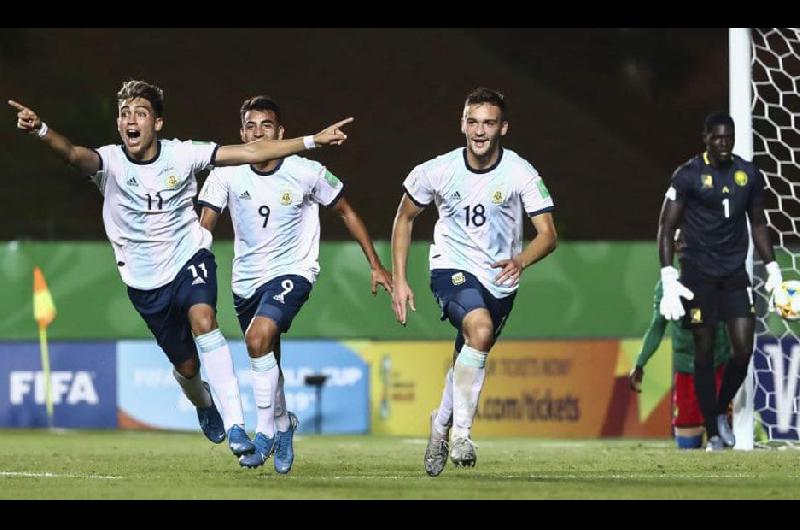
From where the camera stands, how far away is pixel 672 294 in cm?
1104

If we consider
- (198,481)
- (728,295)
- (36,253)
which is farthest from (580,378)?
(198,481)

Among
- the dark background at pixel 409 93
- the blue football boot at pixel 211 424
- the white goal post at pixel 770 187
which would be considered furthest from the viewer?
the dark background at pixel 409 93

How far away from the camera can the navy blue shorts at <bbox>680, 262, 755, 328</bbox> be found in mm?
10945

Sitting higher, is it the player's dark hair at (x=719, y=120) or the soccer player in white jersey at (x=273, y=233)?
the player's dark hair at (x=719, y=120)

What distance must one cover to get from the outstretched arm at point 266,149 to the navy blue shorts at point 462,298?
93 centimetres

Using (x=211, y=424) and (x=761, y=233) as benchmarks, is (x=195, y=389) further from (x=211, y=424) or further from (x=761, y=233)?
(x=761, y=233)

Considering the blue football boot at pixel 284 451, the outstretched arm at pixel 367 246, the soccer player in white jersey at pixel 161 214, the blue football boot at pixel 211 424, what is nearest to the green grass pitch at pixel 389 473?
the blue football boot at pixel 284 451

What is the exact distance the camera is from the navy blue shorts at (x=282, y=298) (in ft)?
30.2

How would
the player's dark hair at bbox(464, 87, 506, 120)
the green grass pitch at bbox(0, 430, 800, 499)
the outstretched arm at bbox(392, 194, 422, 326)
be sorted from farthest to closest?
the outstretched arm at bbox(392, 194, 422, 326) < the player's dark hair at bbox(464, 87, 506, 120) < the green grass pitch at bbox(0, 430, 800, 499)

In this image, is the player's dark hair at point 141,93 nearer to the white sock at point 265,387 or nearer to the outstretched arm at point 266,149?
the outstretched arm at point 266,149

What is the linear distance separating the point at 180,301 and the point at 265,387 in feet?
2.07

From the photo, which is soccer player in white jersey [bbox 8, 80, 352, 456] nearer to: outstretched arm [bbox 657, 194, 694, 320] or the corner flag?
outstretched arm [bbox 657, 194, 694, 320]

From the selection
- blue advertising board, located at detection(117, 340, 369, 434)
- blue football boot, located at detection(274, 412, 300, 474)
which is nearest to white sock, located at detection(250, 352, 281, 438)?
blue football boot, located at detection(274, 412, 300, 474)

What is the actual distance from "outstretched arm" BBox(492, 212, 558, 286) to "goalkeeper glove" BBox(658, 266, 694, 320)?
7.56 ft
